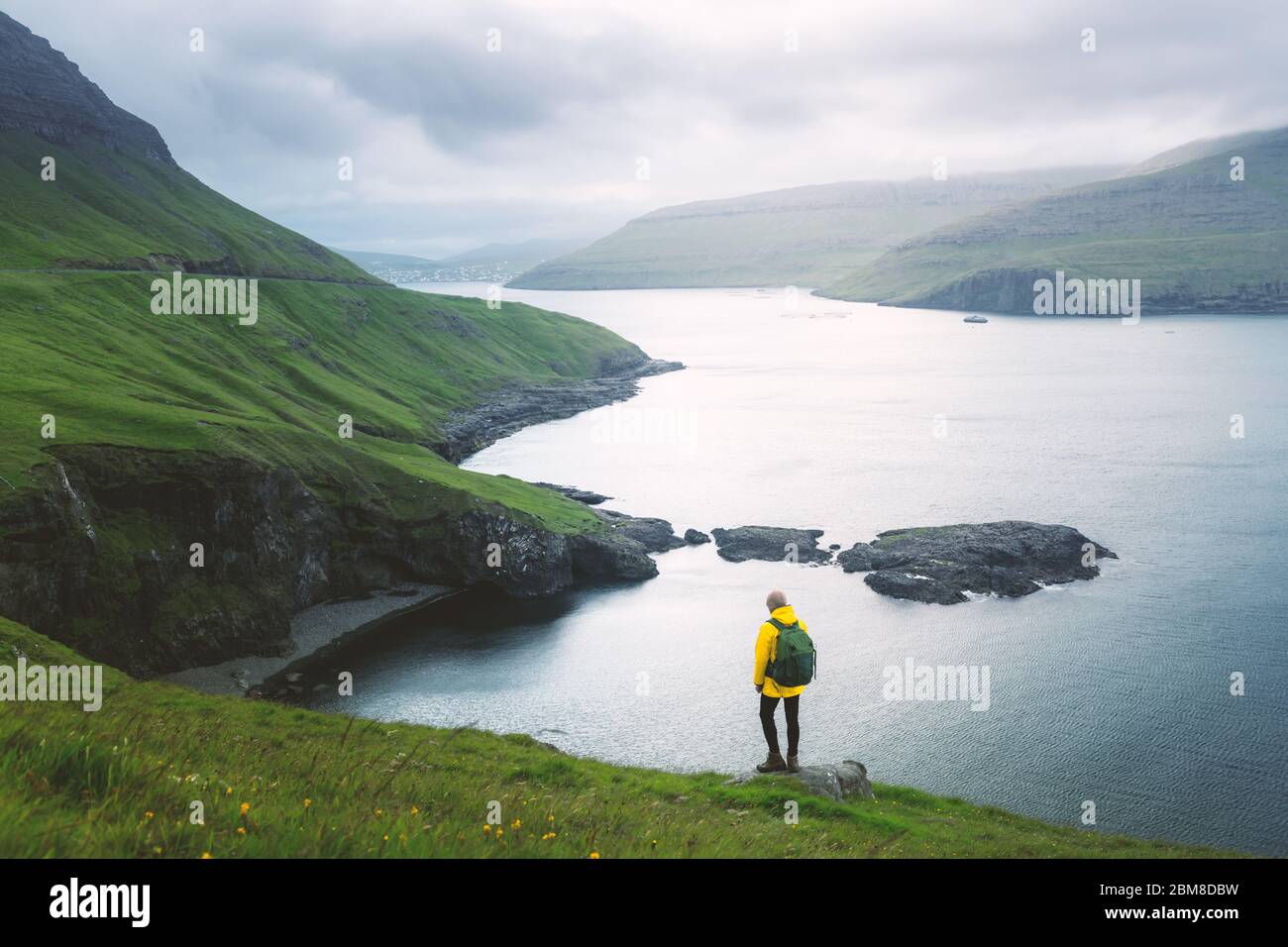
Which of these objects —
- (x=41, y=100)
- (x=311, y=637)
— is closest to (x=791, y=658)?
(x=311, y=637)

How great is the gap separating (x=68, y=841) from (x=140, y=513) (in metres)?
64.1

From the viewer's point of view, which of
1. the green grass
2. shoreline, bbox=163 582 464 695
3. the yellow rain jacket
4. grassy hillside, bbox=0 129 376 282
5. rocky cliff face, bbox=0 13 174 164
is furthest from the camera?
rocky cliff face, bbox=0 13 174 164

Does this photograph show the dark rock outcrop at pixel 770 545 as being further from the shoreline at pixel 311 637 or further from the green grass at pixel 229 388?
the shoreline at pixel 311 637

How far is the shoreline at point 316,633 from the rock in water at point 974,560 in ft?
138

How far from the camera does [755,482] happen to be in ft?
412

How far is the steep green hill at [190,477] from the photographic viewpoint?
57375 mm

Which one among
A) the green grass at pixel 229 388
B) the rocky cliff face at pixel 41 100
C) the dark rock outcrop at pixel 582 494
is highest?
the rocky cliff face at pixel 41 100

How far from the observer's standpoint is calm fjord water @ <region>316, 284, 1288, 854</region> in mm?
51719

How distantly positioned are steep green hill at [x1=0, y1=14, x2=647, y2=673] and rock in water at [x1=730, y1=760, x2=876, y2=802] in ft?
160

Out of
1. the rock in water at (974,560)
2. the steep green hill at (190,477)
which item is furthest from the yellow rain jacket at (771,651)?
the rock in water at (974,560)

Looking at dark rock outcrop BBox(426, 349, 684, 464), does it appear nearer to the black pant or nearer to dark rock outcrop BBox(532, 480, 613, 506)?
dark rock outcrop BBox(532, 480, 613, 506)

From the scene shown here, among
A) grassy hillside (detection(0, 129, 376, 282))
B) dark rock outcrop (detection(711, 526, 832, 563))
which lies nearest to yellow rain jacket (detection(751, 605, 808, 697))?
dark rock outcrop (detection(711, 526, 832, 563))
